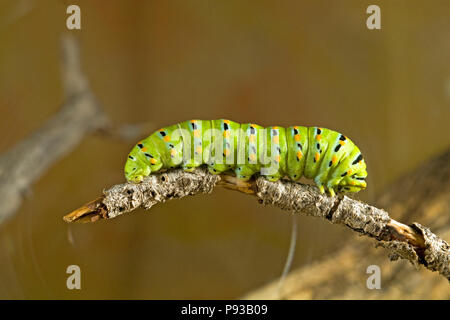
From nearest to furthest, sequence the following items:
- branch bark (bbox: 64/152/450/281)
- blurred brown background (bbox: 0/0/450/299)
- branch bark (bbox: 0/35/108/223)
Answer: branch bark (bbox: 64/152/450/281) → branch bark (bbox: 0/35/108/223) → blurred brown background (bbox: 0/0/450/299)

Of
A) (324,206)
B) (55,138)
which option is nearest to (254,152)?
(324,206)

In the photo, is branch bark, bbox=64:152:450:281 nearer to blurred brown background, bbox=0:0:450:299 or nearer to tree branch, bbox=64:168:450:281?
tree branch, bbox=64:168:450:281

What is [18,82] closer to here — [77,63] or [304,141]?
[77,63]

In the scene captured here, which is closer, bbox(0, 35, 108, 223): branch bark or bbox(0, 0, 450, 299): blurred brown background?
bbox(0, 35, 108, 223): branch bark

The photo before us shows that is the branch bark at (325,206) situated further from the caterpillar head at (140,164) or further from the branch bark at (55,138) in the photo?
the branch bark at (55,138)

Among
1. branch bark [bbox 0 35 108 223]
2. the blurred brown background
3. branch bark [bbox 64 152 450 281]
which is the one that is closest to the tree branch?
branch bark [bbox 64 152 450 281]

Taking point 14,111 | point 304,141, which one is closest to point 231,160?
point 304,141

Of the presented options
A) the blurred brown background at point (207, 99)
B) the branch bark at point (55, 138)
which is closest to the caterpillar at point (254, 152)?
the blurred brown background at point (207, 99)
